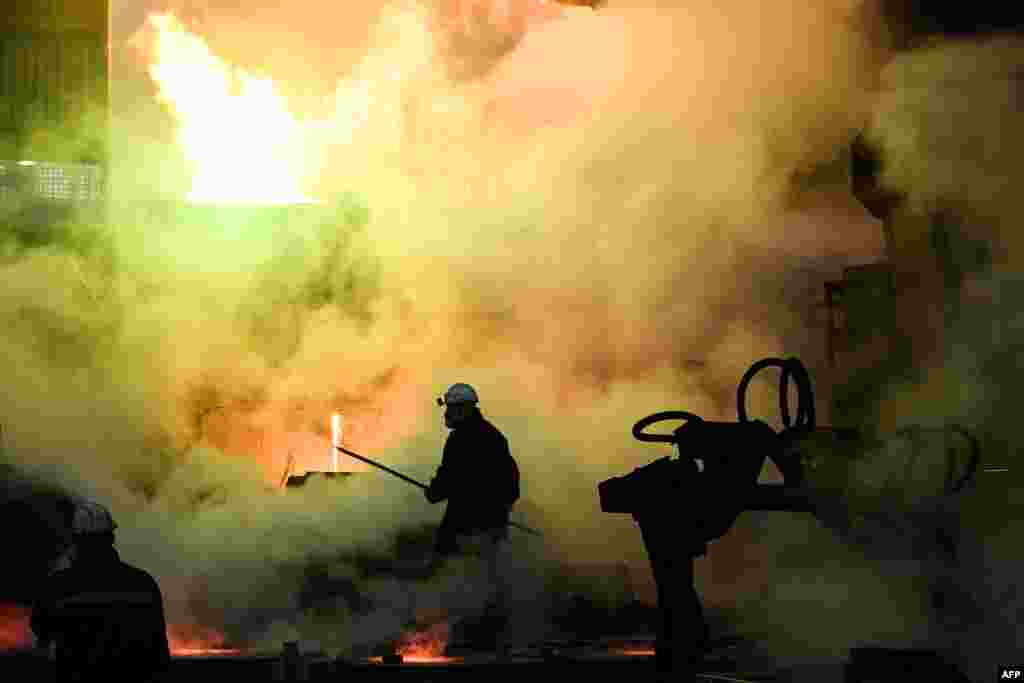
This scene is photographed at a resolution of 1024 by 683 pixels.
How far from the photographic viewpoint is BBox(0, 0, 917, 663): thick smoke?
13656 millimetres

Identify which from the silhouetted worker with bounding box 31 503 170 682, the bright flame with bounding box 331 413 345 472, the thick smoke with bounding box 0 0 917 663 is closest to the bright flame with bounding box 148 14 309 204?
the thick smoke with bounding box 0 0 917 663

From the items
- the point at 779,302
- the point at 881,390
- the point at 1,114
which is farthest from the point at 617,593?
the point at 1,114

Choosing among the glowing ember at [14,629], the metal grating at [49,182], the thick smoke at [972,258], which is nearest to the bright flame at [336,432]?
the metal grating at [49,182]

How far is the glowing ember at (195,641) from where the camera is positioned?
1041 cm

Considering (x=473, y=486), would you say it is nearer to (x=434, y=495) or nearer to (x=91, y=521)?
(x=434, y=495)

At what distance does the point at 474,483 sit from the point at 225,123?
16.3 ft

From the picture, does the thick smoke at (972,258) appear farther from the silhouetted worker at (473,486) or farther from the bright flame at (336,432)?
the bright flame at (336,432)

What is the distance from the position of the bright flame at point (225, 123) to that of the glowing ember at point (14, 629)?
3.66 metres

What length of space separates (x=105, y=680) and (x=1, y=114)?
831 cm

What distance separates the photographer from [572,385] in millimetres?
14031

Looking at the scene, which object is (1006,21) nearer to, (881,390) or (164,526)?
(881,390)

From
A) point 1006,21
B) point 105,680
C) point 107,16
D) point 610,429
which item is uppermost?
point 107,16

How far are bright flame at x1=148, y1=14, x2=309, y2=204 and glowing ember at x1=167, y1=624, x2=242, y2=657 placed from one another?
4397mm

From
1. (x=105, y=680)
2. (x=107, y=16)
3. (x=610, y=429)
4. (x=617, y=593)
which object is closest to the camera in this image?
(x=105, y=680)
